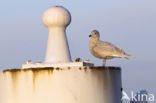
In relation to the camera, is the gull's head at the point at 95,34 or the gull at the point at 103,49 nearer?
the gull at the point at 103,49

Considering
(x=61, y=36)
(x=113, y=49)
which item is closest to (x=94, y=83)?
(x=113, y=49)

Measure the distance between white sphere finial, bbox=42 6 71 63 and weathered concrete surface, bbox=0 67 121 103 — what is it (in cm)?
82

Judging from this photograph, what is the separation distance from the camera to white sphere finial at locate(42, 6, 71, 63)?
766 cm

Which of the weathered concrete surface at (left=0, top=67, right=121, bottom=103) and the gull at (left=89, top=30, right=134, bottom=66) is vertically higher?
the gull at (left=89, top=30, right=134, bottom=66)

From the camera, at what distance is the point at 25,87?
7023 mm

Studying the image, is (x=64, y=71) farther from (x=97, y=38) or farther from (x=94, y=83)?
(x=97, y=38)

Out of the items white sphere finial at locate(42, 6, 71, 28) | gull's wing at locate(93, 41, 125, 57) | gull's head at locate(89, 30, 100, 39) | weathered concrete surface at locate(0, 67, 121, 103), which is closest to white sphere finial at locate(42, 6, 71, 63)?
white sphere finial at locate(42, 6, 71, 28)

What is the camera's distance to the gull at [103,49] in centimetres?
745

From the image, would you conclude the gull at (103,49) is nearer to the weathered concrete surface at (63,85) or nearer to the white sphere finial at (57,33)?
the weathered concrete surface at (63,85)

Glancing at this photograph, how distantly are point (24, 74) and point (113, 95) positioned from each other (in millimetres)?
1452

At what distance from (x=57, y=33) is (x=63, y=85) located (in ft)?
4.27

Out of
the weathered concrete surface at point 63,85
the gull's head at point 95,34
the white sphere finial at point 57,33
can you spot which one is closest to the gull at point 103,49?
the gull's head at point 95,34

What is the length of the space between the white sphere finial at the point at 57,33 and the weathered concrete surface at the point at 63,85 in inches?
32.1

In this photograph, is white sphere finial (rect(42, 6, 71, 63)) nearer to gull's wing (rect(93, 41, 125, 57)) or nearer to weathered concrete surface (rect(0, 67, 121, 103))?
gull's wing (rect(93, 41, 125, 57))
